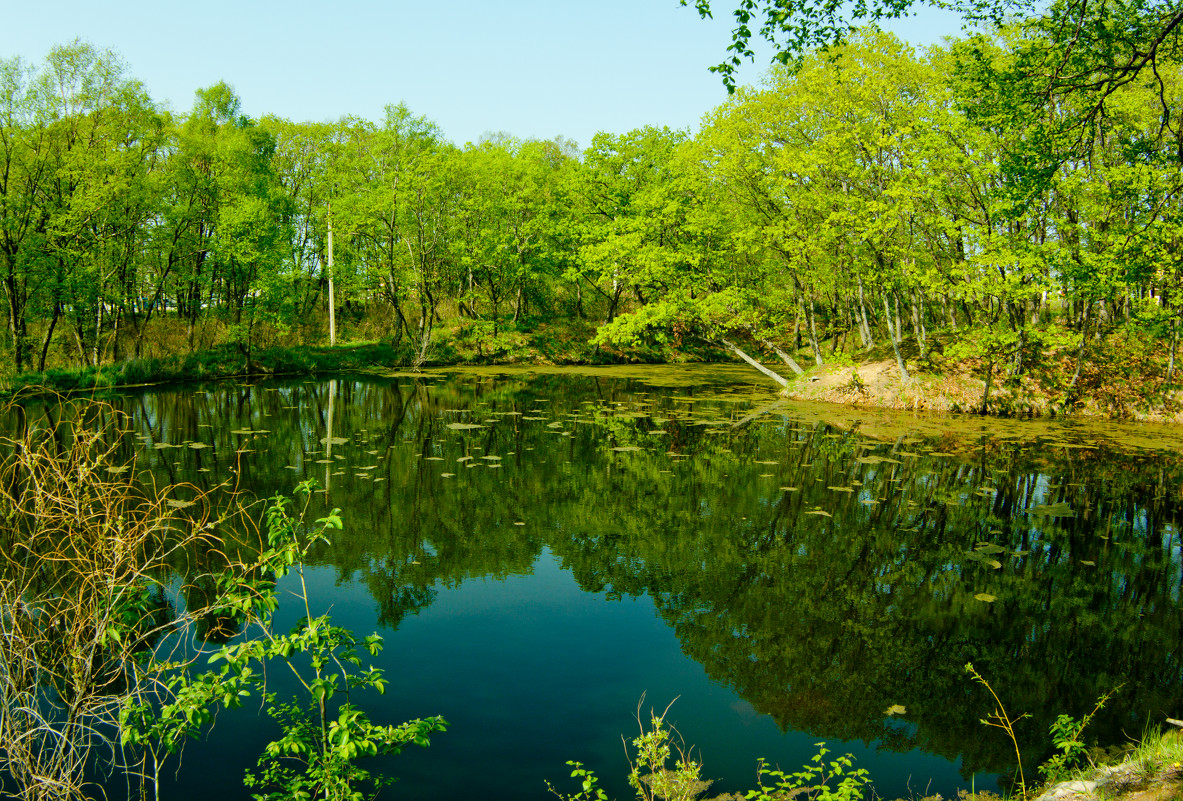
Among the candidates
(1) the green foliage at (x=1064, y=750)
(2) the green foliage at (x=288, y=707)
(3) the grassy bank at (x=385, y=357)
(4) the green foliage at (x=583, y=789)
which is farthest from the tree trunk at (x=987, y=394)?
(3) the grassy bank at (x=385, y=357)

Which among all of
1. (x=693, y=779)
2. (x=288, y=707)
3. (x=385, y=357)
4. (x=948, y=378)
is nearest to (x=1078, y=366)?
(x=948, y=378)

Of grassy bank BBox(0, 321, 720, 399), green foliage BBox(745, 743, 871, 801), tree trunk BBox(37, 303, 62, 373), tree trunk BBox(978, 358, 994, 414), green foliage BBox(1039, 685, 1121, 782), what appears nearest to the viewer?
green foliage BBox(745, 743, 871, 801)

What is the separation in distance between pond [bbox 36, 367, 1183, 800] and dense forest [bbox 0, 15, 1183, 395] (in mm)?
5046

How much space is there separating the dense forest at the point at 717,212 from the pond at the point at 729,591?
16.6ft

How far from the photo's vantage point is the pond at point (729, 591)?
17.4 feet

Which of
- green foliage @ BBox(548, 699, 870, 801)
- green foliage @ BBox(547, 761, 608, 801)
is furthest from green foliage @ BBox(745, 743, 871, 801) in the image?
green foliage @ BBox(547, 761, 608, 801)

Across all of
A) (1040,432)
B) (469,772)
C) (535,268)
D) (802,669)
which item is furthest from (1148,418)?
(535,268)

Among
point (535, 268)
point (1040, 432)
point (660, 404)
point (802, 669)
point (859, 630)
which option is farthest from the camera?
point (535, 268)

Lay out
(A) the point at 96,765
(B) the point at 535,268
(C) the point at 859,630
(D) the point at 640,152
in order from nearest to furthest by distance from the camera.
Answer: (A) the point at 96,765 < (C) the point at 859,630 < (D) the point at 640,152 < (B) the point at 535,268

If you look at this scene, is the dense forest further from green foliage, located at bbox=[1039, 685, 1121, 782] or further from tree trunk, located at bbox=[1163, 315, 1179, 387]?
green foliage, located at bbox=[1039, 685, 1121, 782]

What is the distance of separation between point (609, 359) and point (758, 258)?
1697cm

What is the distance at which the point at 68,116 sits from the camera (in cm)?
2683

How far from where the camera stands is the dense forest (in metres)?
17.3

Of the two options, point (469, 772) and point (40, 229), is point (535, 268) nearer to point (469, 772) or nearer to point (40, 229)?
point (40, 229)
